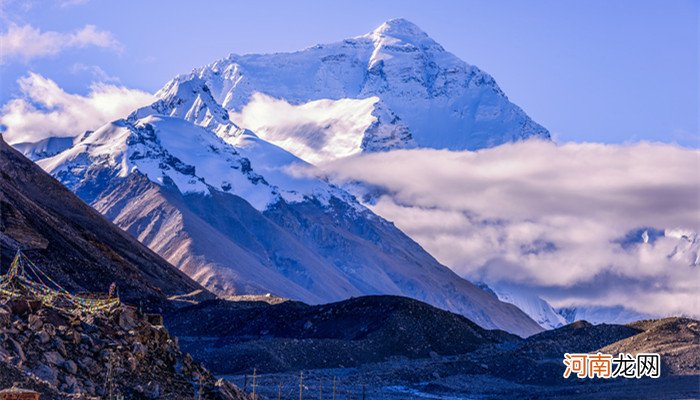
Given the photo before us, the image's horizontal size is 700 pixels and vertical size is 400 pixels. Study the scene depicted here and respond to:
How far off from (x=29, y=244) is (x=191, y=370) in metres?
81.0

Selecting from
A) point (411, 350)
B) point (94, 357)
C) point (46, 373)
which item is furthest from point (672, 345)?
point (46, 373)

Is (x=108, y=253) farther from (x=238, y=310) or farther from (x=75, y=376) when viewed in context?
(x=75, y=376)

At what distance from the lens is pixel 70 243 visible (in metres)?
143

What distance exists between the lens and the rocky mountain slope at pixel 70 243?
125688mm

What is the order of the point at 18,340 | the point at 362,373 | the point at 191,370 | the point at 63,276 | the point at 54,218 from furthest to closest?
the point at 54,218
the point at 63,276
the point at 362,373
the point at 191,370
the point at 18,340

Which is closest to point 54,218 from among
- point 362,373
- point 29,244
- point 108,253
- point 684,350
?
point 108,253

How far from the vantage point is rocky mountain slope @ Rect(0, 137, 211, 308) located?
12569 centimetres

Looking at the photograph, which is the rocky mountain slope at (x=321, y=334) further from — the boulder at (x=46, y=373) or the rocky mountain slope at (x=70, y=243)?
the boulder at (x=46, y=373)

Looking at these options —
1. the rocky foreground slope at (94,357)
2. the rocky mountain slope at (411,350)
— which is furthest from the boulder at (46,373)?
the rocky mountain slope at (411,350)

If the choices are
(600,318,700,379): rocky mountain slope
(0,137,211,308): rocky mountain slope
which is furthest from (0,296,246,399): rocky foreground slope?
(0,137,211,308): rocky mountain slope

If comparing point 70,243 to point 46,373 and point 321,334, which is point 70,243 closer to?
point 321,334

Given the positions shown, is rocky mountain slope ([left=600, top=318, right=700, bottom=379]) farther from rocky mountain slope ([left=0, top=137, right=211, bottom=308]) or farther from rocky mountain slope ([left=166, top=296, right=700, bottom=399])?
rocky mountain slope ([left=0, top=137, right=211, bottom=308])

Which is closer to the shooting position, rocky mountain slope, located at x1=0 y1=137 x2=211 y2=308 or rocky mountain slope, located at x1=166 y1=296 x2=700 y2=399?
rocky mountain slope, located at x1=166 y1=296 x2=700 y2=399

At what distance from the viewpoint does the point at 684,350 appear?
94438mm
